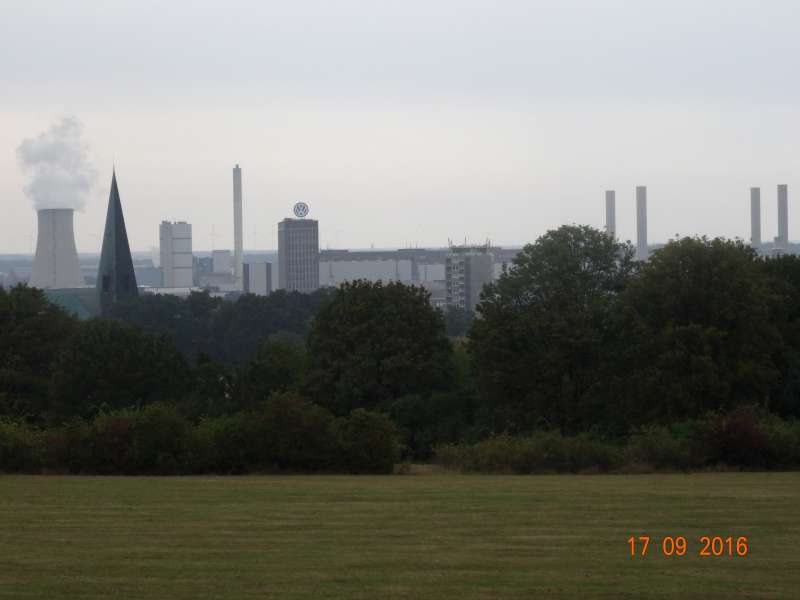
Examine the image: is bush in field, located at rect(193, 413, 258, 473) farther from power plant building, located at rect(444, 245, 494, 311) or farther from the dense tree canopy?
power plant building, located at rect(444, 245, 494, 311)

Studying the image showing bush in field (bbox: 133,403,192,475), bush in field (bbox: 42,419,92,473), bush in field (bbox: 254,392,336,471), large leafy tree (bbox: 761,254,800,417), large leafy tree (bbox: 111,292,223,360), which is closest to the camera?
bush in field (bbox: 133,403,192,475)

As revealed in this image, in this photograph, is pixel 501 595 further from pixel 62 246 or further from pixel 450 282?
pixel 450 282

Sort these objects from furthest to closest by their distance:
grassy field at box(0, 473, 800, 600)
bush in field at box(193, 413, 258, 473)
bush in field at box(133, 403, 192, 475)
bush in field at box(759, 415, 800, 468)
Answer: bush in field at box(759, 415, 800, 468) → bush in field at box(193, 413, 258, 473) → bush in field at box(133, 403, 192, 475) → grassy field at box(0, 473, 800, 600)

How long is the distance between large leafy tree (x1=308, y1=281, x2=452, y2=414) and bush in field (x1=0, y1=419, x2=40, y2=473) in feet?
53.1

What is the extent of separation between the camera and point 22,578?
1230 centimetres

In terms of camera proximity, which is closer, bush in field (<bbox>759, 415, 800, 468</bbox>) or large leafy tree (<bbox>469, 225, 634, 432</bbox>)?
bush in field (<bbox>759, 415, 800, 468</bbox>)

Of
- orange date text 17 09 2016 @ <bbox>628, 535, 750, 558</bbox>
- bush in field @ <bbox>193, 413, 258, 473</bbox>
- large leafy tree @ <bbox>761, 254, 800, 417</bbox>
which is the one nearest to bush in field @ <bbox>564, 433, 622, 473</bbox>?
bush in field @ <bbox>193, 413, 258, 473</bbox>

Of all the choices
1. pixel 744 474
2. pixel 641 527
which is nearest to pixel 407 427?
pixel 744 474

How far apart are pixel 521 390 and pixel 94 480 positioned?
1885 centimetres

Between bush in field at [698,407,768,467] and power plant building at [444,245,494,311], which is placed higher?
power plant building at [444,245,494,311]

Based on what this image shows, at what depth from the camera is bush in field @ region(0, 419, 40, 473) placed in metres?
25.8

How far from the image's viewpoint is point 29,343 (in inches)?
1987

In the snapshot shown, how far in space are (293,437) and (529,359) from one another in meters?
14.4

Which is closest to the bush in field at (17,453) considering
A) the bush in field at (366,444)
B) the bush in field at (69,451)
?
the bush in field at (69,451)
